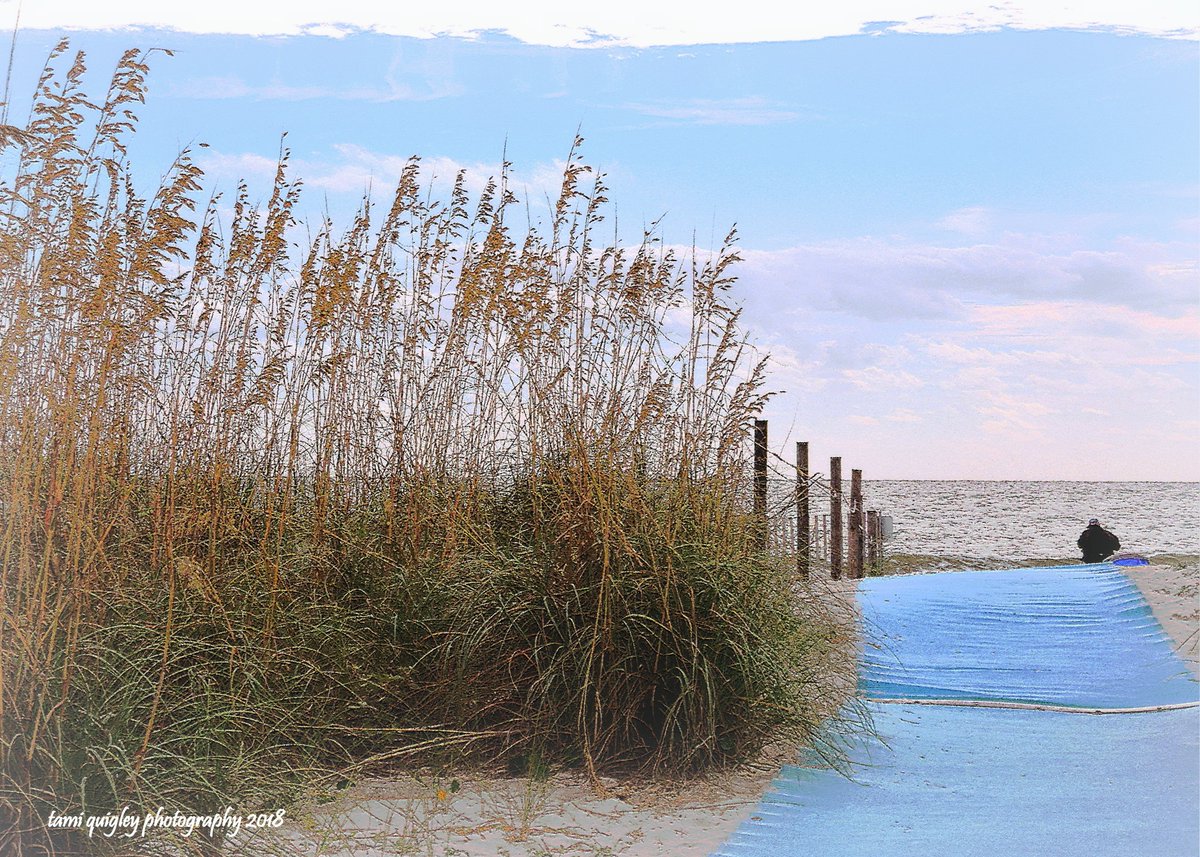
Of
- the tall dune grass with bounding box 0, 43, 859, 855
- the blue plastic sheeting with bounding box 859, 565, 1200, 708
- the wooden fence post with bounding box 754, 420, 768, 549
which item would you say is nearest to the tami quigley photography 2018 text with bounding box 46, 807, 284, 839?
the tall dune grass with bounding box 0, 43, 859, 855

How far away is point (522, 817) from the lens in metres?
3.15

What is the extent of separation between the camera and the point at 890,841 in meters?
3.19

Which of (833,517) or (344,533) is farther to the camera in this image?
(833,517)

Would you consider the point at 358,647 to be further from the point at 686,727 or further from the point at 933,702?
the point at 933,702

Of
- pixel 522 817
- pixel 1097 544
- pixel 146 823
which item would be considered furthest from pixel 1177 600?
pixel 146 823

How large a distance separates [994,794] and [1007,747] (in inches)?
26.8

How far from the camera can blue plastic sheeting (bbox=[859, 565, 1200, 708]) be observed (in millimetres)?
5344

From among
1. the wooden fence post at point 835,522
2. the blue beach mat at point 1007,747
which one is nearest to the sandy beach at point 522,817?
the blue beach mat at point 1007,747

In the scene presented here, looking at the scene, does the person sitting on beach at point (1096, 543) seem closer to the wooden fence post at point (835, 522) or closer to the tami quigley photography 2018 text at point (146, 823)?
the wooden fence post at point (835, 522)

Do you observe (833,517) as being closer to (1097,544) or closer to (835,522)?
(835,522)

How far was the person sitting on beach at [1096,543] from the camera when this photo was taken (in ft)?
35.8

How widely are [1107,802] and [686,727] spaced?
58.6 inches

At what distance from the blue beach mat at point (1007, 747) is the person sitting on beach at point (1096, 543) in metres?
3.86

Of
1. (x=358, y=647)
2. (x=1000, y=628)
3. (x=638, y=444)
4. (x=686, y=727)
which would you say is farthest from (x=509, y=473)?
(x=1000, y=628)
